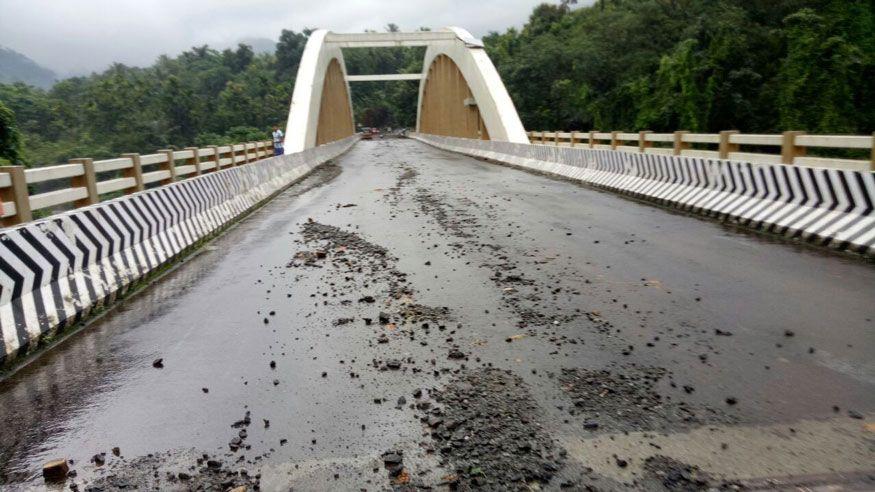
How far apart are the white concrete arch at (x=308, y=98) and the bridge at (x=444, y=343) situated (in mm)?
18509

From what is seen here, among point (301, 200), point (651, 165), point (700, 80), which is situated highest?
point (700, 80)

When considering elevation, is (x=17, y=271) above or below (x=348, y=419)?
above

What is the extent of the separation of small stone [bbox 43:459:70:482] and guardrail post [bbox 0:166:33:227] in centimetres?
472

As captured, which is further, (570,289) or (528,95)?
(528,95)

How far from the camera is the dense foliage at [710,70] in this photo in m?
28.5

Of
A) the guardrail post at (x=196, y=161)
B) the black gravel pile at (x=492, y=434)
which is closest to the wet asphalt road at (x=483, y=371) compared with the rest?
the black gravel pile at (x=492, y=434)

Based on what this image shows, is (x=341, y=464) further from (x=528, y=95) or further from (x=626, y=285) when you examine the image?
(x=528, y=95)

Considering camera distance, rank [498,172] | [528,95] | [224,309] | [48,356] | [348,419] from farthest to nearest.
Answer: [528,95], [498,172], [224,309], [48,356], [348,419]

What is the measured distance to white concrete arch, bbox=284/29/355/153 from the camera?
29.4 meters

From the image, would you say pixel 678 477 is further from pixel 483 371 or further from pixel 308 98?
pixel 308 98

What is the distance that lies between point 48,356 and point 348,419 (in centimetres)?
304

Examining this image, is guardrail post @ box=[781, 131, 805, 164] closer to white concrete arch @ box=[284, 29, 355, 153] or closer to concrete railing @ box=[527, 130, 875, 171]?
concrete railing @ box=[527, 130, 875, 171]

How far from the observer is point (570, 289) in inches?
257

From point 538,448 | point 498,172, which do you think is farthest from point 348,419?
point 498,172
